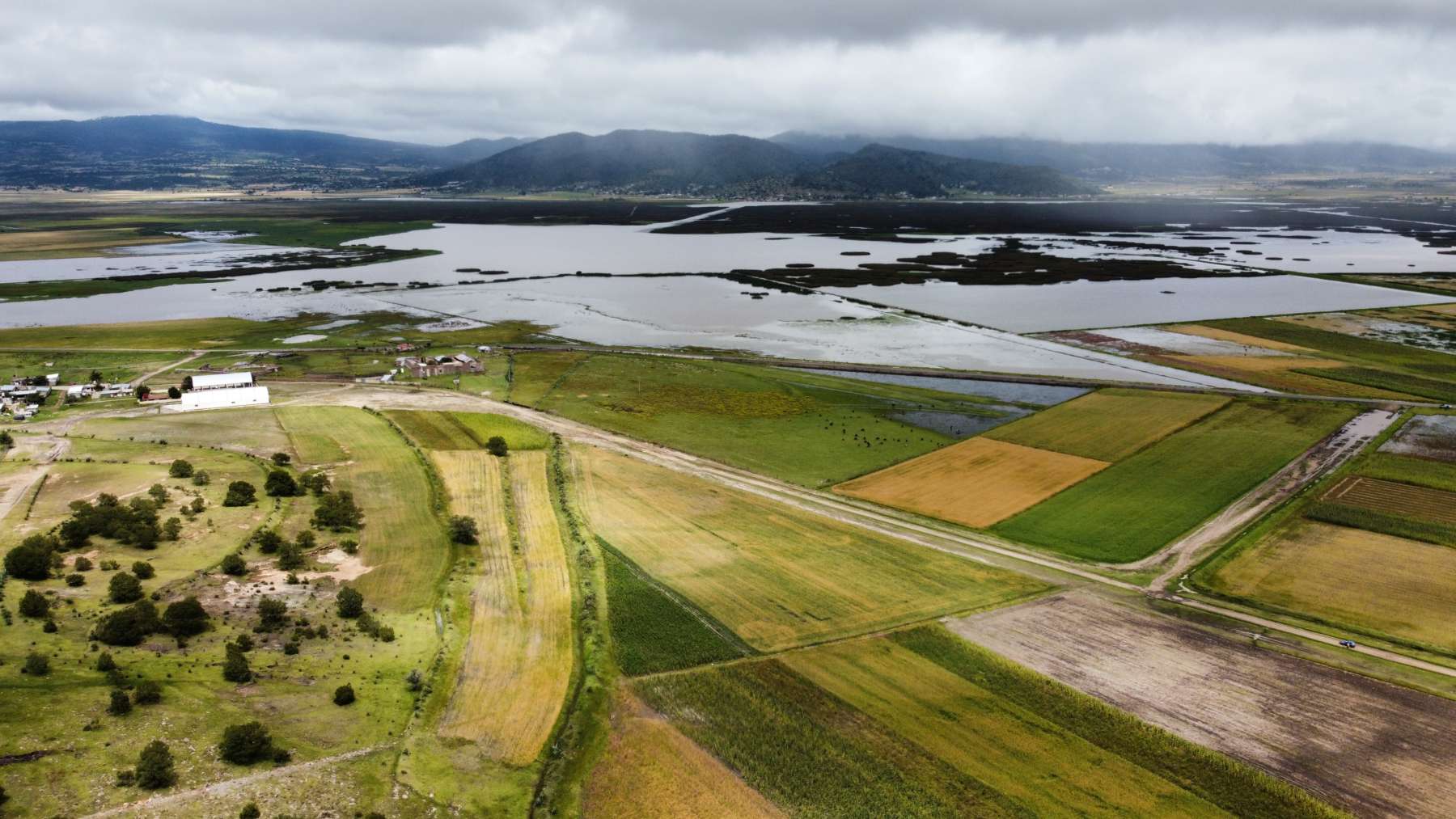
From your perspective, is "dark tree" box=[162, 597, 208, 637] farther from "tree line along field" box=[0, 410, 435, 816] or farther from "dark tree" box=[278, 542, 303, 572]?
"dark tree" box=[278, 542, 303, 572]

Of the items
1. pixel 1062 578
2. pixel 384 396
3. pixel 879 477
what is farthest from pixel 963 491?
pixel 384 396

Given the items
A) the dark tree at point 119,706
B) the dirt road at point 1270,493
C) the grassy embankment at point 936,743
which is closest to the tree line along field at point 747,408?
the dirt road at point 1270,493

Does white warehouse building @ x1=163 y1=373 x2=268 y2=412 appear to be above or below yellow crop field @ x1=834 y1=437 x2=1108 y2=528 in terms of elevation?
above

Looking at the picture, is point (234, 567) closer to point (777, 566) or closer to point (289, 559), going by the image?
point (289, 559)

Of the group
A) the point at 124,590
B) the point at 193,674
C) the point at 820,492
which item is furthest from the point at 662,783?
the point at 820,492

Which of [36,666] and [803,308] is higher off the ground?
[803,308]

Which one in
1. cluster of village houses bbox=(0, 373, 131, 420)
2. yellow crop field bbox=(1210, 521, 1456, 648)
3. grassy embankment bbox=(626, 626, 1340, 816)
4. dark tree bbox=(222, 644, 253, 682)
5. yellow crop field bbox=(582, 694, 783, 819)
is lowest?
yellow crop field bbox=(582, 694, 783, 819)

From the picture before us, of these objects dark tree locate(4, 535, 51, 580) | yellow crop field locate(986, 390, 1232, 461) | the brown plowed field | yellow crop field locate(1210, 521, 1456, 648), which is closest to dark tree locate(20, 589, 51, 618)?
dark tree locate(4, 535, 51, 580)
